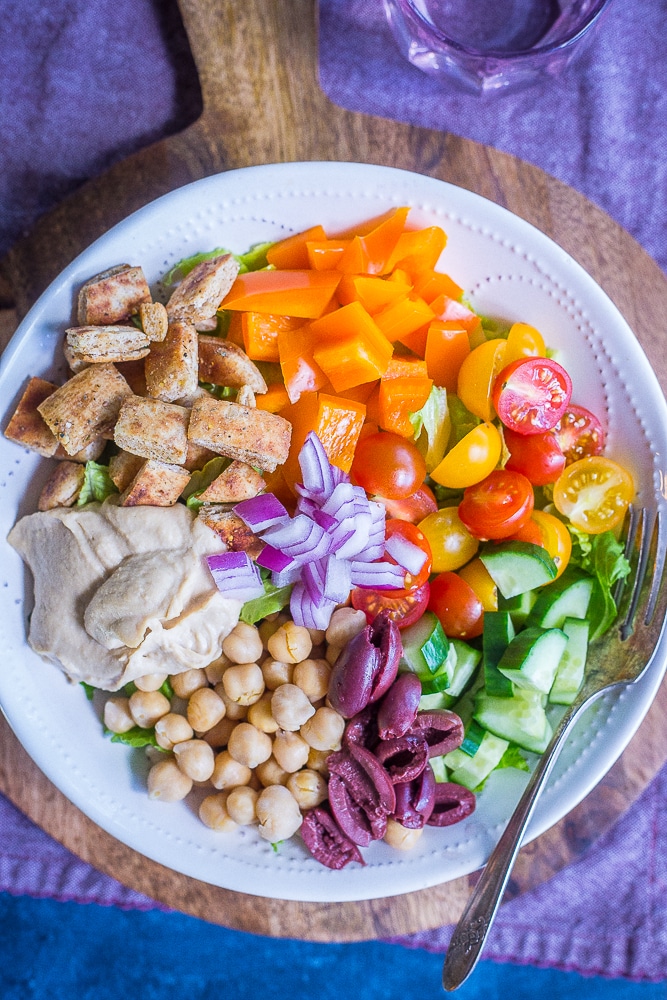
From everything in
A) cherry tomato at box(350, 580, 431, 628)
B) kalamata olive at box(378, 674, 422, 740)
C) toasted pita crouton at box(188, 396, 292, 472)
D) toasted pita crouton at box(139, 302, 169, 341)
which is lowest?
kalamata olive at box(378, 674, 422, 740)

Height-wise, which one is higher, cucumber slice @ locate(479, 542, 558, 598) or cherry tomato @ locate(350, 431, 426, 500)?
cherry tomato @ locate(350, 431, 426, 500)

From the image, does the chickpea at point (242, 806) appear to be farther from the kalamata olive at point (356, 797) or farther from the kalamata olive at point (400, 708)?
the kalamata olive at point (400, 708)

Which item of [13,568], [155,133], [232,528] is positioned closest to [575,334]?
[232,528]

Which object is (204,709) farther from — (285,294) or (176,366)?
(285,294)

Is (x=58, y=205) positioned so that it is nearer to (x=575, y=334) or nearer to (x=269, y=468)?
(x=269, y=468)

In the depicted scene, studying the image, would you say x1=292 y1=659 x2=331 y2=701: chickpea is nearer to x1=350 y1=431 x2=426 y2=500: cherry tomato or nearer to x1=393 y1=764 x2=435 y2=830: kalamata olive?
x1=393 y1=764 x2=435 y2=830: kalamata olive

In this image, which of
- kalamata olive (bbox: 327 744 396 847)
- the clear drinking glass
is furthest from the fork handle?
the clear drinking glass
